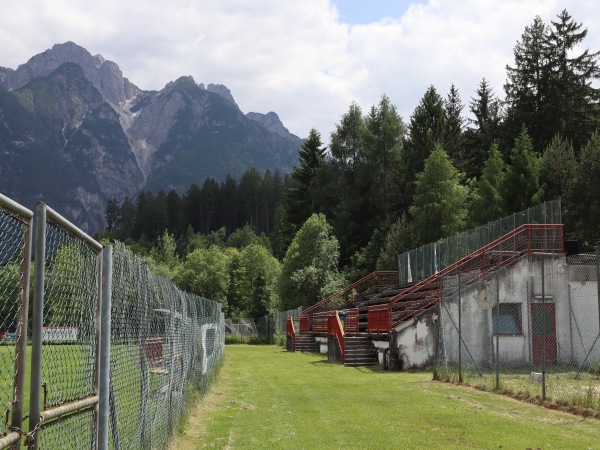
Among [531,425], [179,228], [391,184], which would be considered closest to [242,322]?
[391,184]

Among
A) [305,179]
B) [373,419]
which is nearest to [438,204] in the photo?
[305,179]

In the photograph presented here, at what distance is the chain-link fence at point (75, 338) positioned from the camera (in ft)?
12.3

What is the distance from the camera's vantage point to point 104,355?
5699 mm

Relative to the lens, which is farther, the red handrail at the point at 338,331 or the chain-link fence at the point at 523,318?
the red handrail at the point at 338,331

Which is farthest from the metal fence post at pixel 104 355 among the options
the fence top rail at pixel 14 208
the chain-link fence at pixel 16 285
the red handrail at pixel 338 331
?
the red handrail at pixel 338 331

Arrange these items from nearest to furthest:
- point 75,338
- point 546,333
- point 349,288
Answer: point 75,338 < point 546,333 < point 349,288

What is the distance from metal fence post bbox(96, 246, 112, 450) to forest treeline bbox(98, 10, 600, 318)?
41039 mm

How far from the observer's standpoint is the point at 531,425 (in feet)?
42.4

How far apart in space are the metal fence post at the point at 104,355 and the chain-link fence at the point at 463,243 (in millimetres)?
25652

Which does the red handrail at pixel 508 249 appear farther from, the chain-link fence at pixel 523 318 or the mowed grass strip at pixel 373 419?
the mowed grass strip at pixel 373 419

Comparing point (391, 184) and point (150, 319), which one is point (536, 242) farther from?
point (391, 184)

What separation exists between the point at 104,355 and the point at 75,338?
44 centimetres

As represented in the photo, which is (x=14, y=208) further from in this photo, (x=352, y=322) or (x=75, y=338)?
(x=352, y=322)

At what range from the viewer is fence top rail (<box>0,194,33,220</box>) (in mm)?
3405
